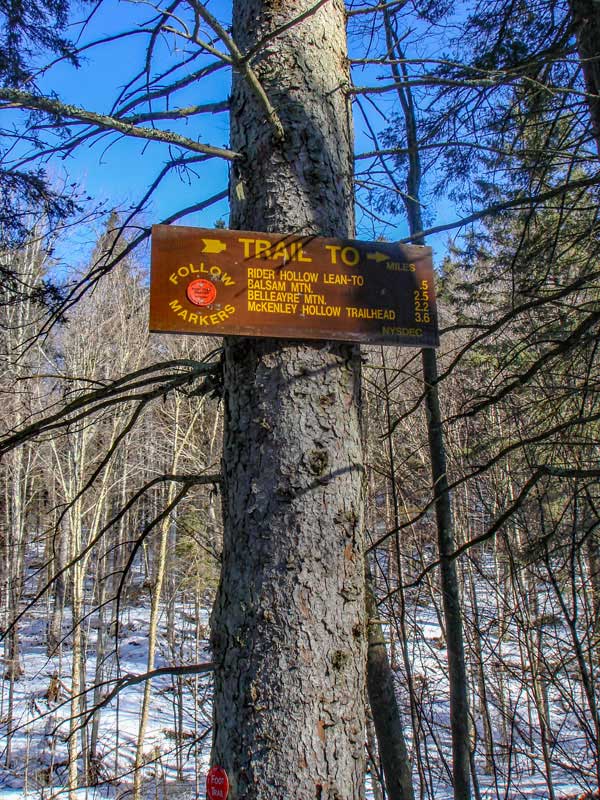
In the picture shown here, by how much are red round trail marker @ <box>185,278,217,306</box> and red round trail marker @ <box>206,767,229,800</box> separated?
115cm

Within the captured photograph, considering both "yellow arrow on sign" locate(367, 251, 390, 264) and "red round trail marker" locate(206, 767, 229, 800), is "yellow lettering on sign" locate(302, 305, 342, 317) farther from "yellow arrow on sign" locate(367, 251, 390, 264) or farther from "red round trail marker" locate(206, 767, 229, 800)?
"red round trail marker" locate(206, 767, 229, 800)

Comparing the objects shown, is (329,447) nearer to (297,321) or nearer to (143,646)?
(297,321)

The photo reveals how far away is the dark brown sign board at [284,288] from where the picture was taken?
1570mm

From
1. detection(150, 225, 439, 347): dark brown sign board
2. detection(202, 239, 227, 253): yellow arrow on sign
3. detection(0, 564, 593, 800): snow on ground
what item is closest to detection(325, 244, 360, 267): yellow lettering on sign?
detection(150, 225, 439, 347): dark brown sign board

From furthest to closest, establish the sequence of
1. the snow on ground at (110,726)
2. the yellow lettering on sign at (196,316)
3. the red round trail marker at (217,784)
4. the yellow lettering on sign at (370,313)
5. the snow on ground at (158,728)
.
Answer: the snow on ground at (110,726) → the snow on ground at (158,728) → the yellow lettering on sign at (370,313) → the yellow lettering on sign at (196,316) → the red round trail marker at (217,784)

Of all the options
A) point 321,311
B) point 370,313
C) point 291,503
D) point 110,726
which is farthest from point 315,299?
point 110,726

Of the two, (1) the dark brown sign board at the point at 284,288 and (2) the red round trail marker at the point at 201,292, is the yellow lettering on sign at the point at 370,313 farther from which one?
(2) the red round trail marker at the point at 201,292

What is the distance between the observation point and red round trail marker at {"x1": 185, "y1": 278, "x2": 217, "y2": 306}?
157 centimetres

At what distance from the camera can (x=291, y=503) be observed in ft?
4.88

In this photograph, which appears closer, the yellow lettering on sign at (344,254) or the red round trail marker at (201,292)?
the red round trail marker at (201,292)

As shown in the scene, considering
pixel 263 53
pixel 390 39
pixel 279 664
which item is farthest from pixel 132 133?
pixel 390 39

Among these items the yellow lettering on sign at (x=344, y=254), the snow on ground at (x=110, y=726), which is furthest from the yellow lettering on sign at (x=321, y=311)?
the snow on ground at (x=110, y=726)

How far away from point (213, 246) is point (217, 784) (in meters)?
1.34

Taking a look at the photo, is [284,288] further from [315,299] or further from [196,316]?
[196,316]
